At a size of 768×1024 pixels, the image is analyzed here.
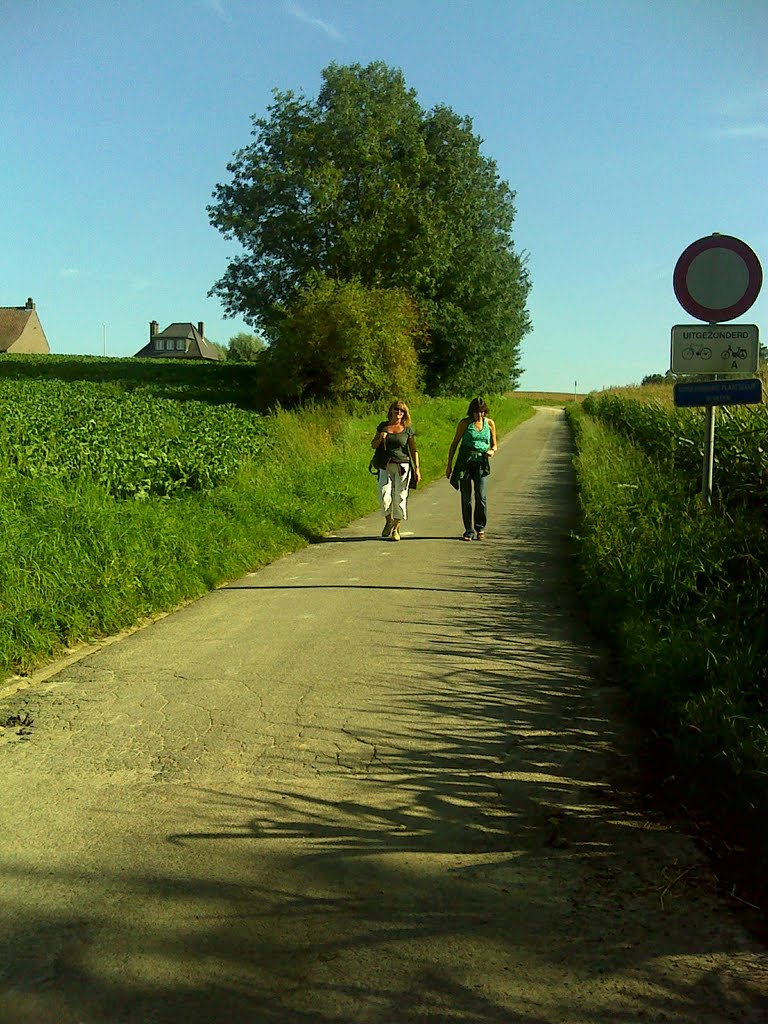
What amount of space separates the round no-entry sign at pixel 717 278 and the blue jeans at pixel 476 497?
4.60 meters

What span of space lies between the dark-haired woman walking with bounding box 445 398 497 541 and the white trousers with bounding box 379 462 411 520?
62 centimetres

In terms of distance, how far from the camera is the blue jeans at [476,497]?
1259 centimetres

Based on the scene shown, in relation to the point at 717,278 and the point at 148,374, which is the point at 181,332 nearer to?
the point at 148,374

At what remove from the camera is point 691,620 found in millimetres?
6816

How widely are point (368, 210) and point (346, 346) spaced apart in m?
11.9

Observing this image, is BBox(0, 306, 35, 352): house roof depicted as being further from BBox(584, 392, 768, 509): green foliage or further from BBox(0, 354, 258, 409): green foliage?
BBox(584, 392, 768, 509): green foliage

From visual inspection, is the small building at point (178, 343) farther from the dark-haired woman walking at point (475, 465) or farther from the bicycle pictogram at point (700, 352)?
the bicycle pictogram at point (700, 352)

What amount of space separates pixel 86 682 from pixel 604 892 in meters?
3.91

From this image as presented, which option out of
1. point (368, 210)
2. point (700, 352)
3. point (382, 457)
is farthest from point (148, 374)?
point (700, 352)

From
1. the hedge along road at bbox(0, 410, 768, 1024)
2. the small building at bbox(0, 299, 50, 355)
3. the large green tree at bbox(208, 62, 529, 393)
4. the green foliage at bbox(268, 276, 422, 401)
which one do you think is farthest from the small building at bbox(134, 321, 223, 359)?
the hedge along road at bbox(0, 410, 768, 1024)

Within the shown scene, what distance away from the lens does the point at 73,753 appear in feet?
16.5

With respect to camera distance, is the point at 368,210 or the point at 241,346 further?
the point at 241,346

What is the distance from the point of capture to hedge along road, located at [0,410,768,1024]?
2.98 m

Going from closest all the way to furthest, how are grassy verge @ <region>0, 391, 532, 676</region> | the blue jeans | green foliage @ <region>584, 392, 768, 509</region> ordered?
grassy verge @ <region>0, 391, 532, 676</region>, green foliage @ <region>584, 392, 768, 509</region>, the blue jeans
